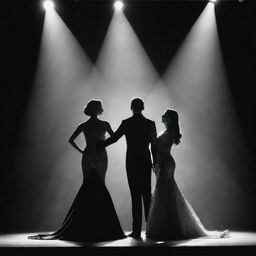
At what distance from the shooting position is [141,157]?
5.64m

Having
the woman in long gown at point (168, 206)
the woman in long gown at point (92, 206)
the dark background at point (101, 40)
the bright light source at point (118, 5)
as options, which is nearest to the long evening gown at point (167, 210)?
the woman in long gown at point (168, 206)

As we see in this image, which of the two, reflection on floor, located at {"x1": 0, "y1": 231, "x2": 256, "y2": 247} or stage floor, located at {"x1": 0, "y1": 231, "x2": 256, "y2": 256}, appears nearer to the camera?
stage floor, located at {"x1": 0, "y1": 231, "x2": 256, "y2": 256}

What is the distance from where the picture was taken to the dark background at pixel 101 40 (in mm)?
8016

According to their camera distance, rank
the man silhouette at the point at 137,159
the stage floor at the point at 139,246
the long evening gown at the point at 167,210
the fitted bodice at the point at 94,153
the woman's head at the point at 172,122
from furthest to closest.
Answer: the fitted bodice at the point at 94,153 < the woman's head at the point at 172,122 < the man silhouette at the point at 137,159 < the long evening gown at the point at 167,210 < the stage floor at the point at 139,246

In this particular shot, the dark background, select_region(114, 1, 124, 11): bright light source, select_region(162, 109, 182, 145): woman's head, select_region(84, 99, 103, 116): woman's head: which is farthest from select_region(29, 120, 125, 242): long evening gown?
select_region(114, 1, 124, 11): bright light source

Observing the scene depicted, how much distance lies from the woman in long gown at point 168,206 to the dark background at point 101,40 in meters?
2.50

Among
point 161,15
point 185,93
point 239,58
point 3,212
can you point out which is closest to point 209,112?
point 185,93

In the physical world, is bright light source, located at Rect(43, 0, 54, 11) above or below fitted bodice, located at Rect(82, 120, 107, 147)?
above

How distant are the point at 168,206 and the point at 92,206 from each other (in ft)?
3.06

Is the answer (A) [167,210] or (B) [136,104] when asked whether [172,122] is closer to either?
(B) [136,104]

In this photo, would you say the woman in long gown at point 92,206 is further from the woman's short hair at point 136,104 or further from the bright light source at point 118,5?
the bright light source at point 118,5

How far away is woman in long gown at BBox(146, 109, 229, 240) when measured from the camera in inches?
217

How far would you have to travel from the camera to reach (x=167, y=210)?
559 cm

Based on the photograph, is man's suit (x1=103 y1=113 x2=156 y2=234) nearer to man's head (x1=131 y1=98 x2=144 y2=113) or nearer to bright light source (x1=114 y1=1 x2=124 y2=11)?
man's head (x1=131 y1=98 x2=144 y2=113)
